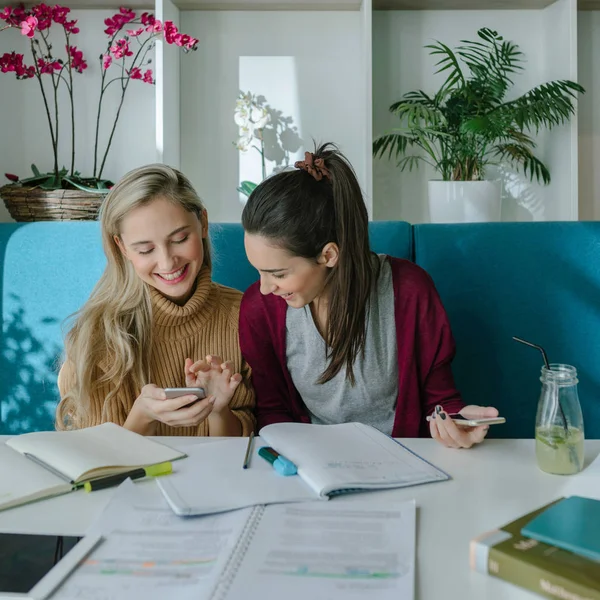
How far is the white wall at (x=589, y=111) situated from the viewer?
8.61 ft

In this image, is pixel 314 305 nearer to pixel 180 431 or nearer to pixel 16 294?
pixel 180 431

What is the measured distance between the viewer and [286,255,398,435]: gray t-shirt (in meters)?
1.45

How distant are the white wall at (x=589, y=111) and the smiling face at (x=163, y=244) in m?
1.71

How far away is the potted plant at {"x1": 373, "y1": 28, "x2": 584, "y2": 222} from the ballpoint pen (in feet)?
4.96

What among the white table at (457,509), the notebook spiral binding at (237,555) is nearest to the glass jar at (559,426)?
the white table at (457,509)

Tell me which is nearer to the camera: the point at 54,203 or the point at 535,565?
the point at 535,565

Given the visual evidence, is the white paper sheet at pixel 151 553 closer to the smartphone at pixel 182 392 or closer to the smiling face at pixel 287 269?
the smartphone at pixel 182 392

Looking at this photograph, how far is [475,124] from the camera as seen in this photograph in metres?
2.22

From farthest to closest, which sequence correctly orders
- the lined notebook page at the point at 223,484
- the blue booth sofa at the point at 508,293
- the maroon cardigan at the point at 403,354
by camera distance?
the blue booth sofa at the point at 508,293 → the maroon cardigan at the point at 403,354 → the lined notebook page at the point at 223,484

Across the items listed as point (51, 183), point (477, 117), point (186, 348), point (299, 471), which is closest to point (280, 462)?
point (299, 471)

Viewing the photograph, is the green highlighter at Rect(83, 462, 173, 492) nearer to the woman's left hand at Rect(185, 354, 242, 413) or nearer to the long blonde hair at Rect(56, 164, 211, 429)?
the woman's left hand at Rect(185, 354, 242, 413)

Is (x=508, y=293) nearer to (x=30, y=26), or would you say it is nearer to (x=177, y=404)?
(x=177, y=404)

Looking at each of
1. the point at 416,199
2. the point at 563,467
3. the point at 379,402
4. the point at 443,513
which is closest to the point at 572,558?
the point at 443,513

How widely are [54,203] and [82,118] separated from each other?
0.62 m
